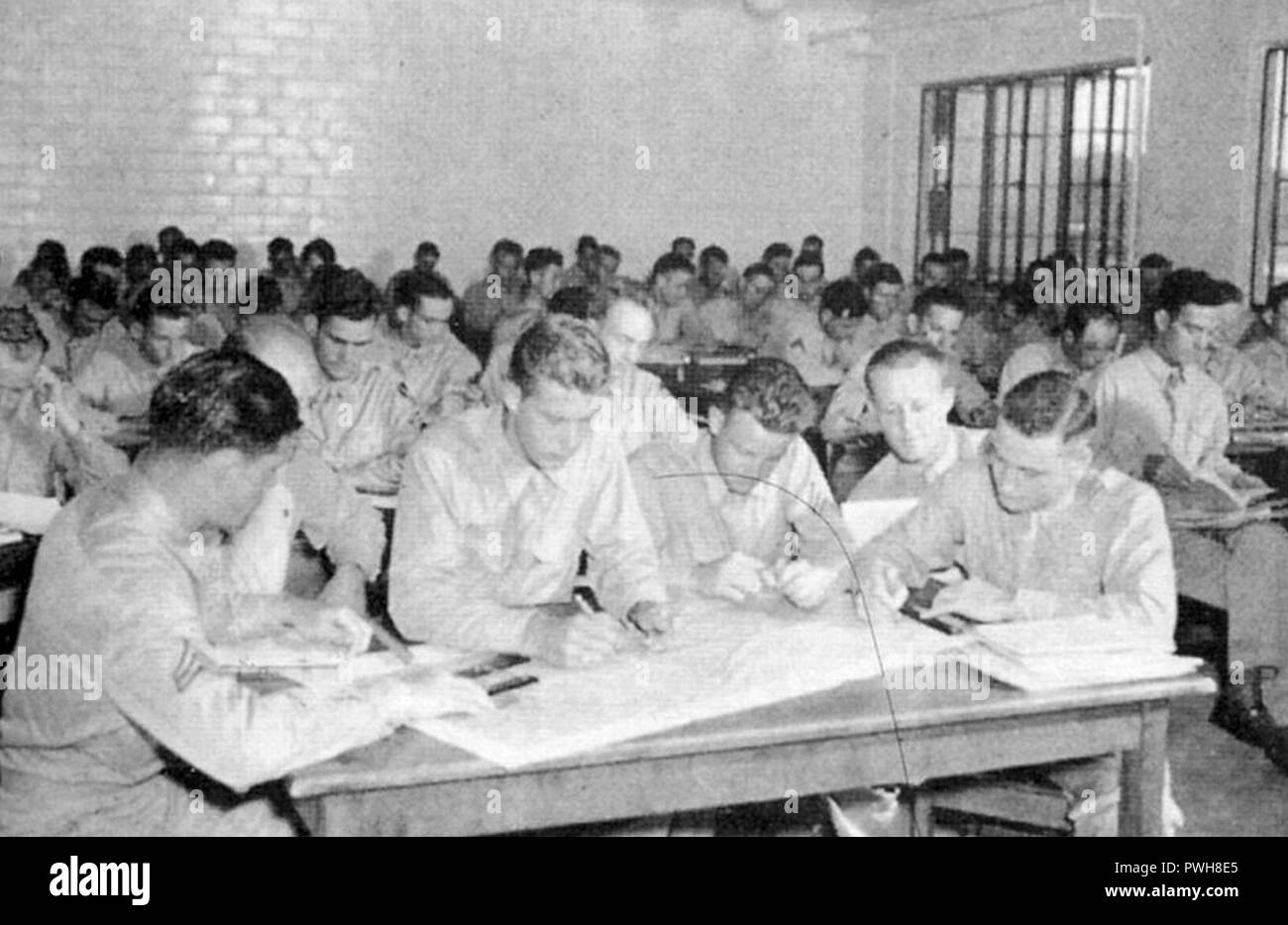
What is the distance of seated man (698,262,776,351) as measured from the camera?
8.27 metres

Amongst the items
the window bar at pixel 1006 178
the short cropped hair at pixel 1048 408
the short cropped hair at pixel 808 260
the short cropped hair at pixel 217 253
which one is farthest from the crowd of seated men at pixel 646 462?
the window bar at pixel 1006 178

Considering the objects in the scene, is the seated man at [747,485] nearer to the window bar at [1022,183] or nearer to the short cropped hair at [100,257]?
the short cropped hair at [100,257]

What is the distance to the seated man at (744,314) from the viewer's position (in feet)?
27.1

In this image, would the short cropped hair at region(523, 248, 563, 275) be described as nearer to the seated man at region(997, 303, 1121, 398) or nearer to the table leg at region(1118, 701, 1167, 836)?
the seated man at region(997, 303, 1121, 398)

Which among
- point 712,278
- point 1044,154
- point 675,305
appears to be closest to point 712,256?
point 712,278

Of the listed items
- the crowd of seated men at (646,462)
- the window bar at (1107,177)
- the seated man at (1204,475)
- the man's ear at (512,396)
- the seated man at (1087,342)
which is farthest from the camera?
the window bar at (1107,177)

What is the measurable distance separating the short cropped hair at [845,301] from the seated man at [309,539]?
388 centimetres

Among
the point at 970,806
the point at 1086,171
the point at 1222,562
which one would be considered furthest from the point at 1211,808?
the point at 1086,171

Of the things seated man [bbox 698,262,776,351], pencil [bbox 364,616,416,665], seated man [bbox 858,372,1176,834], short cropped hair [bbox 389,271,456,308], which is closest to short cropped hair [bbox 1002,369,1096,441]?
seated man [bbox 858,372,1176,834]

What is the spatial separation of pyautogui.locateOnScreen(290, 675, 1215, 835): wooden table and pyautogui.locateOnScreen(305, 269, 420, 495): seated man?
95.9 inches

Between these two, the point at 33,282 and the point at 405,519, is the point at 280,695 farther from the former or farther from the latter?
the point at 33,282

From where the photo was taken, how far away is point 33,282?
7750 mm

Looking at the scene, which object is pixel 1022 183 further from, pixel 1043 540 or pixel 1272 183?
→ pixel 1043 540
